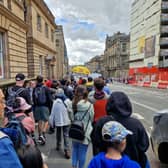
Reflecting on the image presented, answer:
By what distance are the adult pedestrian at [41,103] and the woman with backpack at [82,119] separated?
2004 mm

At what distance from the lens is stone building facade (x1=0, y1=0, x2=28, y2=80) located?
11857 mm

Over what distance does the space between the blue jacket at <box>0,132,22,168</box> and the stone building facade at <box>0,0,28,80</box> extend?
10.9 m

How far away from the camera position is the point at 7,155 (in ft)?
4.18

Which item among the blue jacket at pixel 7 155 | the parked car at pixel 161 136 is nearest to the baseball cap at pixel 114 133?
the blue jacket at pixel 7 155

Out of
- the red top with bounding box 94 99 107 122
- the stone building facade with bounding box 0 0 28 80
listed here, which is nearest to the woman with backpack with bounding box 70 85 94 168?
the red top with bounding box 94 99 107 122

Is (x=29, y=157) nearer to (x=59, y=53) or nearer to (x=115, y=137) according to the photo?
(x=115, y=137)

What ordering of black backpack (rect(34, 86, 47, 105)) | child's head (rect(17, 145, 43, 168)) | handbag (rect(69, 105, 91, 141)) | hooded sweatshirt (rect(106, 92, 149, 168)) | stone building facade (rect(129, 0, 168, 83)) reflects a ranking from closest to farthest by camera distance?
child's head (rect(17, 145, 43, 168))
hooded sweatshirt (rect(106, 92, 149, 168))
handbag (rect(69, 105, 91, 141))
black backpack (rect(34, 86, 47, 105))
stone building facade (rect(129, 0, 168, 83))

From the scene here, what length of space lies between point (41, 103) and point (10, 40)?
305 inches

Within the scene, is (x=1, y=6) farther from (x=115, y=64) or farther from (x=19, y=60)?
(x=115, y=64)

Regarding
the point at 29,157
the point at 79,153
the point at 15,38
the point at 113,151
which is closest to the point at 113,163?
the point at 113,151

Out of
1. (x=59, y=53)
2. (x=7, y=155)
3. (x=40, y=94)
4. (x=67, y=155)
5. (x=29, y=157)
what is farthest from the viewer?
(x=59, y=53)

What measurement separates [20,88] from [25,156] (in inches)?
142

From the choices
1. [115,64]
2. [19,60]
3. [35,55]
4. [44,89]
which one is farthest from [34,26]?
[115,64]

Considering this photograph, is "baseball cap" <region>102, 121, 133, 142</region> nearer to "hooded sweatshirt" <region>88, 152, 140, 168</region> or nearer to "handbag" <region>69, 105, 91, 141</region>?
"hooded sweatshirt" <region>88, 152, 140, 168</region>
